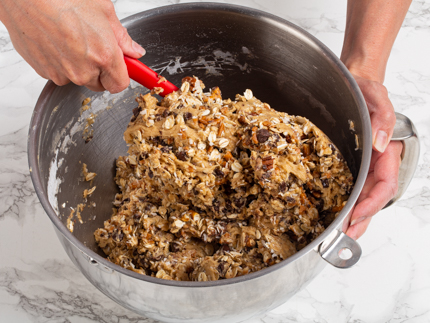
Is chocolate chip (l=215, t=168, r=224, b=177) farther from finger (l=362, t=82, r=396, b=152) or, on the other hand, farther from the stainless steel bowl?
finger (l=362, t=82, r=396, b=152)

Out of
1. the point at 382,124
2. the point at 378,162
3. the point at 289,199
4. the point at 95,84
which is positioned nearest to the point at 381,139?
the point at 382,124

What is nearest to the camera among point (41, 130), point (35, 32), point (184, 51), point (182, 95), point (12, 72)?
point (35, 32)

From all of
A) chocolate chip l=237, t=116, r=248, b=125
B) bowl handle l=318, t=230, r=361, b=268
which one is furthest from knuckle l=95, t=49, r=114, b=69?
bowl handle l=318, t=230, r=361, b=268

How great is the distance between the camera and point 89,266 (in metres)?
1.15

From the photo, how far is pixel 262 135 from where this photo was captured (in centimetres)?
125

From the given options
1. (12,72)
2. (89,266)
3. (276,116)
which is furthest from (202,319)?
(12,72)

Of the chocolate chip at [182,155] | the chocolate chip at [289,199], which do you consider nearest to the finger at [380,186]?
the chocolate chip at [289,199]

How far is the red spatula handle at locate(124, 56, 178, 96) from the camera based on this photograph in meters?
1.34

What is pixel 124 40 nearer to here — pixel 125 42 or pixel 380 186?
pixel 125 42

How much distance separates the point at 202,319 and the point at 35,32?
0.86 meters

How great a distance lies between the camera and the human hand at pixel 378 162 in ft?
4.45

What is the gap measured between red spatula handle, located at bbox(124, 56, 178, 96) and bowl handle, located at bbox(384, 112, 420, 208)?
0.72m

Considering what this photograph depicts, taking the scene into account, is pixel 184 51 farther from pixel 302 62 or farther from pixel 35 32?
pixel 35 32

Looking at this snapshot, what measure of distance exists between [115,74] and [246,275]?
666 millimetres
